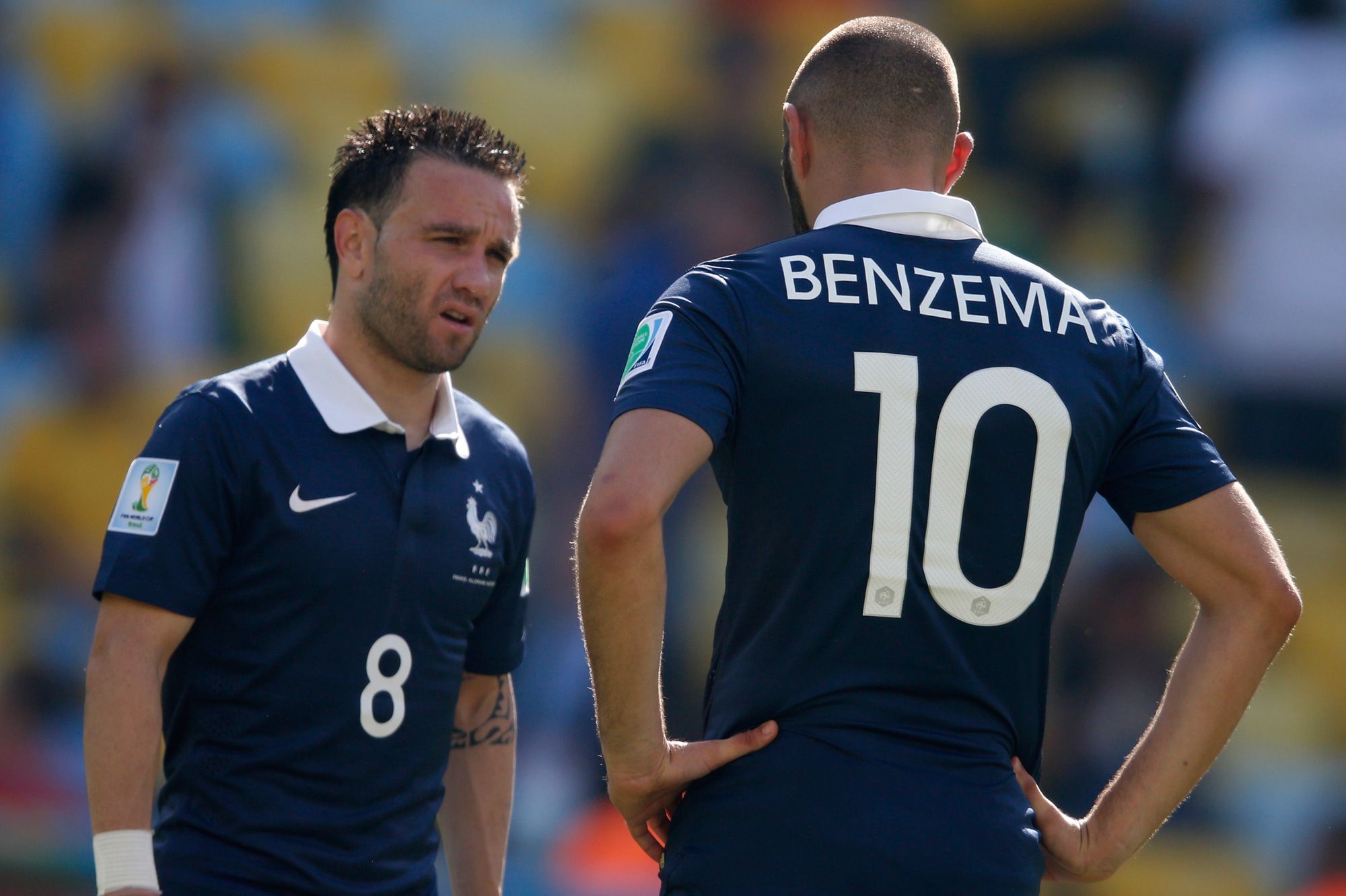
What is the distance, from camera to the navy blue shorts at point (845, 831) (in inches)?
82.0

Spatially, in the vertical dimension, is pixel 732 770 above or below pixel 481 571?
below

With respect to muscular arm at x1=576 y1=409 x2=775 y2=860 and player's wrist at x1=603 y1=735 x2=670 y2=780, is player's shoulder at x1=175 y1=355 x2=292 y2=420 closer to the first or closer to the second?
muscular arm at x1=576 y1=409 x2=775 y2=860

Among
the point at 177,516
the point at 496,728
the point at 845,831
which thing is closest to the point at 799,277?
the point at 845,831

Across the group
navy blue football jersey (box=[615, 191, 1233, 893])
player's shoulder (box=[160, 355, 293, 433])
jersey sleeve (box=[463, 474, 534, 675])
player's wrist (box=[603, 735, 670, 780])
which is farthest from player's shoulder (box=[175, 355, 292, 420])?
player's wrist (box=[603, 735, 670, 780])

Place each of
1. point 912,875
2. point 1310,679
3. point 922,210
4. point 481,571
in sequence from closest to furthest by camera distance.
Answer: point 912,875 < point 922,210 < point 481,571 < point 1310,679

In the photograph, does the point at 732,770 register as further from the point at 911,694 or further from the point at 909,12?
the point at 909,12

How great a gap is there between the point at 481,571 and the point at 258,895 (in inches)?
27.6

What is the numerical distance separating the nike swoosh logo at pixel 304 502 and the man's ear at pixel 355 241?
49cm

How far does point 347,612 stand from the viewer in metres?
2.63

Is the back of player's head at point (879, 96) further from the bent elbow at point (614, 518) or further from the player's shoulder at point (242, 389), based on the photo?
the player's shoulder at point (242, 389)

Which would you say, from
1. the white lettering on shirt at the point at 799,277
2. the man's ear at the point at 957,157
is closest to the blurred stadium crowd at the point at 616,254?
the man's ear at the point at 957,157

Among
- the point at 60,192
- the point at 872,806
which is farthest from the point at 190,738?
the point at 60,192

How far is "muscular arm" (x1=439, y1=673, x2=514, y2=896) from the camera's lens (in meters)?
2.95

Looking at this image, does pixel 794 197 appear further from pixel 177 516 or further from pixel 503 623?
pixel 177 516
